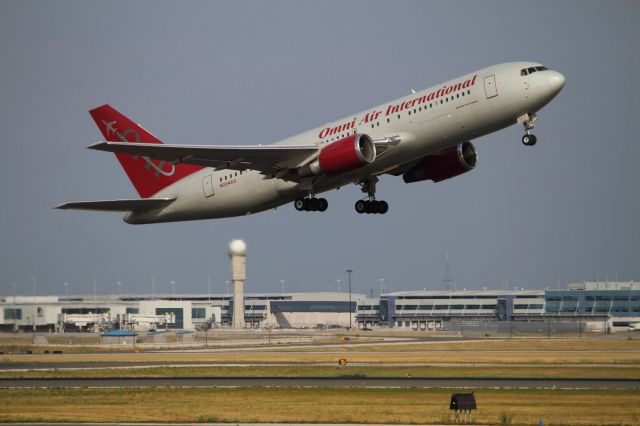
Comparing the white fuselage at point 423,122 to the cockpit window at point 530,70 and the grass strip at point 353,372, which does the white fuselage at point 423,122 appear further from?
the grass strip at point 353,372

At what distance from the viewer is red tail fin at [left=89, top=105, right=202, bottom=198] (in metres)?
69.1

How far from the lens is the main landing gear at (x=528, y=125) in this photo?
55403 millimetres

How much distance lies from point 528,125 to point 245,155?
1643 cm

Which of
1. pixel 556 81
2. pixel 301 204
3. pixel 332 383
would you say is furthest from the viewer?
pixel 301 204

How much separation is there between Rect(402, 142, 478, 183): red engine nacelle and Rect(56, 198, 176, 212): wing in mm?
16774

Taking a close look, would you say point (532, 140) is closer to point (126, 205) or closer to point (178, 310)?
point (126, 205)

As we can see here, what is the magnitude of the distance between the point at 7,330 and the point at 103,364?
6384cm

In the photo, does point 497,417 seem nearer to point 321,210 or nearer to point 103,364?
point 321,210

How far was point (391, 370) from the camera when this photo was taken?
2815 inches

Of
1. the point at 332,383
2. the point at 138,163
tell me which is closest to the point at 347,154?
the point at 332,383

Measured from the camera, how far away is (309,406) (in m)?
50.1

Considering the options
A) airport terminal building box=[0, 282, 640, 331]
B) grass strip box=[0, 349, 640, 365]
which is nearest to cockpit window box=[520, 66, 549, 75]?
grass strip box=[0, 349, 640, 365]

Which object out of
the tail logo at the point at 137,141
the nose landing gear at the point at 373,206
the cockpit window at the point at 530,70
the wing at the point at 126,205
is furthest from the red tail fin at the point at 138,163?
the cockpit window at the point at 530,70

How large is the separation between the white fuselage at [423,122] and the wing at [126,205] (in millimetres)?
5117
